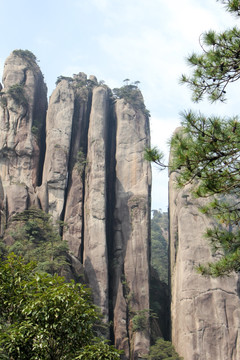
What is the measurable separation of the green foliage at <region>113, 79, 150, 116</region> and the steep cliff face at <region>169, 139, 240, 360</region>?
11139 millimetres

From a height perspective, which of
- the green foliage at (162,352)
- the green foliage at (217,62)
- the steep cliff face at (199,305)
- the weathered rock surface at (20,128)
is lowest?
the green foliage at (162,352)

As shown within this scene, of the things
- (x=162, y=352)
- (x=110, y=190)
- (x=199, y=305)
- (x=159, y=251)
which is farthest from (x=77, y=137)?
(x=159, y=251)

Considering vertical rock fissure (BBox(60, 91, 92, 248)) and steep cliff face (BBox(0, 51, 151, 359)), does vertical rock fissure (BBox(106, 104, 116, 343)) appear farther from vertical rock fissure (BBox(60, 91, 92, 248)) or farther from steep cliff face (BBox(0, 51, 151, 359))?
vertical rock fissure (BBox(60, 91, 92, 248))

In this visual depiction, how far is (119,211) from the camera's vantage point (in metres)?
31.2

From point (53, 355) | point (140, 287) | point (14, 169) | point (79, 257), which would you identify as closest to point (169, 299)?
point (140, 287)

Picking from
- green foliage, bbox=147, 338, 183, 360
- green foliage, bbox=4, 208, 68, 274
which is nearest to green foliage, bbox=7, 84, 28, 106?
green foliage, bbox=4, 208, 68, 274

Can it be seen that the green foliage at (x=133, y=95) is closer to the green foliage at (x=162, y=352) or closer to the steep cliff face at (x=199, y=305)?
the steep cliff face at (x=199, y=305)

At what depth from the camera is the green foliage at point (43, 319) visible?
6.45 meters

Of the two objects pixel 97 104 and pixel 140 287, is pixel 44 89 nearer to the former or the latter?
pixel 97 104

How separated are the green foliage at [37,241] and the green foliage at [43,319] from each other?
15621 millimetres

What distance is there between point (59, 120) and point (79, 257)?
11.3 m

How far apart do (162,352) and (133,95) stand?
837 inches

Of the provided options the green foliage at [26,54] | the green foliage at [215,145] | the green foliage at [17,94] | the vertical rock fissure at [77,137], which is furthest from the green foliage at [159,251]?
Result: the green foliage at [215,145]

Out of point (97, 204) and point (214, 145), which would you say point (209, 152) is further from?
point (97, 204)
